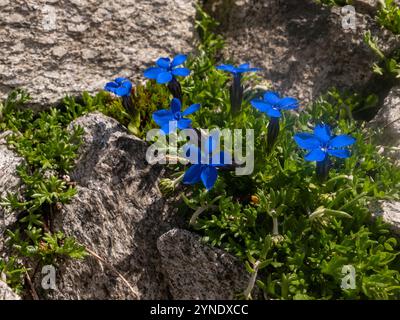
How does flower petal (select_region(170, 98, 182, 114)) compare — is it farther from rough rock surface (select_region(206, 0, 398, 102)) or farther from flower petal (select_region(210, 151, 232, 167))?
rough rock surface (select_region(206, 0, 398, 102))

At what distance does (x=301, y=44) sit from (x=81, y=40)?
2.15m

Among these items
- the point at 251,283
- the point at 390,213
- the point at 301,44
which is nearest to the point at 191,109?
the point at 251,283

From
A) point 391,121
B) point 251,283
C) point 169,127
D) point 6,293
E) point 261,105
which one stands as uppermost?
point 261,105

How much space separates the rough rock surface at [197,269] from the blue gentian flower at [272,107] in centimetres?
91

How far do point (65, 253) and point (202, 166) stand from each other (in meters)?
1.29

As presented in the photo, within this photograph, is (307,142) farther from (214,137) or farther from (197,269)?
(197,269)

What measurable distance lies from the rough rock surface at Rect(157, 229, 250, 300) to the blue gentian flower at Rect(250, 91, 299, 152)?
91 centimetres

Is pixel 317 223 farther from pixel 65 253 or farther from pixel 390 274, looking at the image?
pixel 65 253

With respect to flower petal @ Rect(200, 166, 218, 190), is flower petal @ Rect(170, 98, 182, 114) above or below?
above

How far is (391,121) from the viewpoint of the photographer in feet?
15.7

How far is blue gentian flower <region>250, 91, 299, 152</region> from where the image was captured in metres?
3.89

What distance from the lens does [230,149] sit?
14.2 feet

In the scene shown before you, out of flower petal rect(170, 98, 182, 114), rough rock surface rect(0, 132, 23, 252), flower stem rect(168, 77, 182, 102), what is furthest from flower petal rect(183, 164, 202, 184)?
rough rock surface rect(0, 132, 23, 252)
